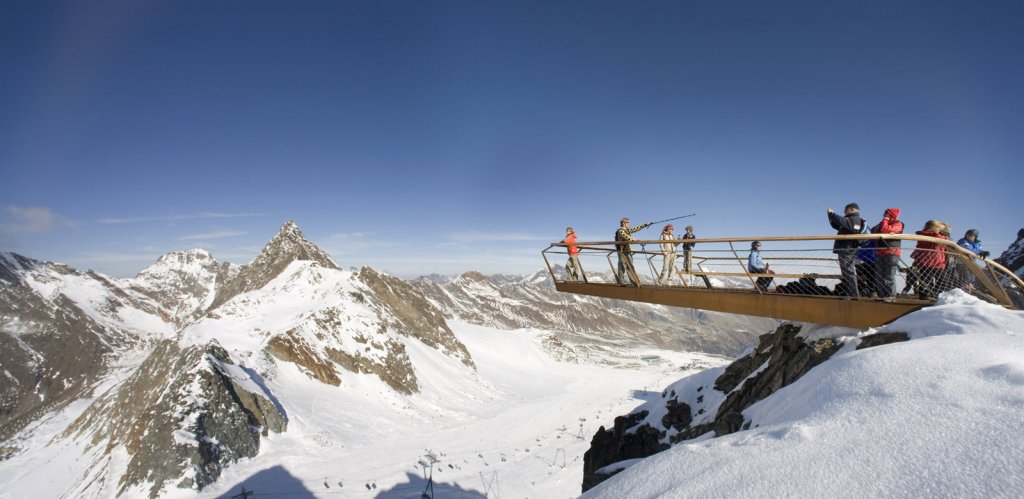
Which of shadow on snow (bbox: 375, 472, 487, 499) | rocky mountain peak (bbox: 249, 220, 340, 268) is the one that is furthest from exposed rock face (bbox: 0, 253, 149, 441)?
shadow on snow (bbox: 375, 472, 487, 499)

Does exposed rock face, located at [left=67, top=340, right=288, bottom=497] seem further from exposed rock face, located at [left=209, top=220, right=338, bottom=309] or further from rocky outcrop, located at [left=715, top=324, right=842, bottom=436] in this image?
exposed rock face, located at [left=209, top=220, right=338, bottom=309]

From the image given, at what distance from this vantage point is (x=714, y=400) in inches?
447

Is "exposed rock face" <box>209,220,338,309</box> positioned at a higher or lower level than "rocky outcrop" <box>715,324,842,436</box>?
higher

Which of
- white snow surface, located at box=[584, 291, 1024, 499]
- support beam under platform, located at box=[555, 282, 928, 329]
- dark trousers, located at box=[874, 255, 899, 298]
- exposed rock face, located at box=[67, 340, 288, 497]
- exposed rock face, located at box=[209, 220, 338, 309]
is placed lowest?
exposed rock face, located at box=[67, 340, 288, 497]

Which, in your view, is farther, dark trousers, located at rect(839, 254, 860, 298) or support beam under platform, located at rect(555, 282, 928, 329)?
dark trousers, located at rect(839, 254, 860, 298)

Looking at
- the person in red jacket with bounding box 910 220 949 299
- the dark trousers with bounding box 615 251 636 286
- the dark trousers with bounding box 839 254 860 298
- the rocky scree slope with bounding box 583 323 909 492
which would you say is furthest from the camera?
the dark trousers with bounding box 615 251 636 286

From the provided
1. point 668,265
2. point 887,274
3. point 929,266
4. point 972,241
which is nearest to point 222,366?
point 668,265

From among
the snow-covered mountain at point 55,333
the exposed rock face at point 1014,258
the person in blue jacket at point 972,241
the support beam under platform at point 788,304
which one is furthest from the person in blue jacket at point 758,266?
the snow-covered mountain at point 55,333

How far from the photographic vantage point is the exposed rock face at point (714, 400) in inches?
282

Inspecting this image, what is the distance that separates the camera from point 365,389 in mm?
35781

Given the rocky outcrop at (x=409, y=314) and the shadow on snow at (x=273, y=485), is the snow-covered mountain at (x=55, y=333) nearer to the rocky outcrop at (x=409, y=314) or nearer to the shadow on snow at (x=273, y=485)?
the rocky outcrop at (x=409, y=314)

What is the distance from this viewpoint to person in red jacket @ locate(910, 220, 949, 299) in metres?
7.33

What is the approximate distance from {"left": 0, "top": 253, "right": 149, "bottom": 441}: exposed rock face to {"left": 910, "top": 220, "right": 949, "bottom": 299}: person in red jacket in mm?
100152

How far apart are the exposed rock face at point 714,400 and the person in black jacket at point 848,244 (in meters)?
1.33
